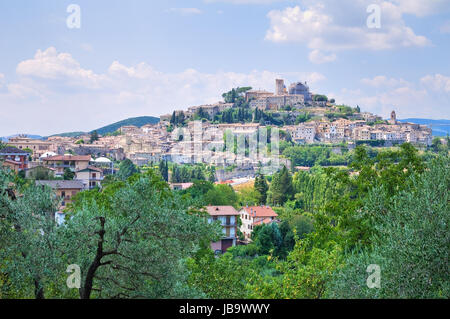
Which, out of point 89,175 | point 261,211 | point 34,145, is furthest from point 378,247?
point 34,145

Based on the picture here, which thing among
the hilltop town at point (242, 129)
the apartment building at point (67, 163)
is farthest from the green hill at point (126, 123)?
the apartment building at point (67, 163)

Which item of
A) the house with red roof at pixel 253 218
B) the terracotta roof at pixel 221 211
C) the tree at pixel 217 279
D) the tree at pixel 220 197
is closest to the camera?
the tree at pixel 217 279

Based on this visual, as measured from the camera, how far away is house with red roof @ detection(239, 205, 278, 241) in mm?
28009

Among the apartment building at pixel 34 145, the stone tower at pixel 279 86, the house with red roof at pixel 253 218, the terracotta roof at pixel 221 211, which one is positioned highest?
the stone tower at pixel 279 86

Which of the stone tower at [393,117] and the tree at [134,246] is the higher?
the stone tower at [393,117]

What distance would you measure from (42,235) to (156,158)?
227 feet

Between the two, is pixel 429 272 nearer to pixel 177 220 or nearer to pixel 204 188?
pixel 177 220

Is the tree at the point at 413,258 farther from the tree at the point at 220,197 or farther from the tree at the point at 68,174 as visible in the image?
the tree at the point at 68,174

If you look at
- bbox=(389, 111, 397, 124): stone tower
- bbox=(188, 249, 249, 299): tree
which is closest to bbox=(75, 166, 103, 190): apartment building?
bbox=(188, 249, 249, 299): tree

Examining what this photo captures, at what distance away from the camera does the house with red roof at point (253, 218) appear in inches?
1103

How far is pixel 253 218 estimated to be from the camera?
91.9ft

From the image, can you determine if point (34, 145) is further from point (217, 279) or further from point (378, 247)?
point (378, 247)

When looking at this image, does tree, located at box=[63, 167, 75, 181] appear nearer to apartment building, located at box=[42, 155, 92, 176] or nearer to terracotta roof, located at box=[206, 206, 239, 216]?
apartment building, located at box=[42, 155, 92, 176]
